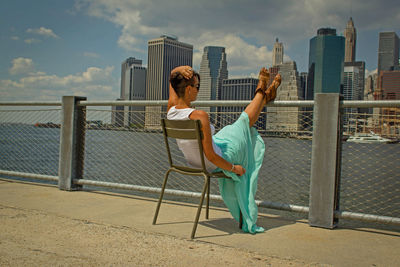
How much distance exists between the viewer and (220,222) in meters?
3.51

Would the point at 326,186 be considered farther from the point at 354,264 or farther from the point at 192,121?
the point at 192,121

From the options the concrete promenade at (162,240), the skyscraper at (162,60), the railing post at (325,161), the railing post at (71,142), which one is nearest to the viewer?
the concrete promenade at (162,240)

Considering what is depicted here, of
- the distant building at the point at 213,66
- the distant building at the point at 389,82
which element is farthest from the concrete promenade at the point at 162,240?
the distant building at the point at 389,82

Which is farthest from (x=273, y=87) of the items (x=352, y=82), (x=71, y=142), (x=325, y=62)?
(x=325, y=62)

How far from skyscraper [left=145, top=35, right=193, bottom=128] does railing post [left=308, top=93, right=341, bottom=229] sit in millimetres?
105804

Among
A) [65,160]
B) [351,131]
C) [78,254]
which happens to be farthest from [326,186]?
[65,160]

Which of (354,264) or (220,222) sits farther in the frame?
(220,222)

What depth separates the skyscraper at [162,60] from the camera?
375 feet

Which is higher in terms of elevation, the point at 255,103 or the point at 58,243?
the point at 255,103

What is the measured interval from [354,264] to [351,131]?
1.67 meters

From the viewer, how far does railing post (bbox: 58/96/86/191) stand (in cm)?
493

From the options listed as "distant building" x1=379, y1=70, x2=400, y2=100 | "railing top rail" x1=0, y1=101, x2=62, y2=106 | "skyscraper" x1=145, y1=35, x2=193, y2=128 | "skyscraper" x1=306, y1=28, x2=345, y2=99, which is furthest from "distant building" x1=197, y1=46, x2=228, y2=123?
"railing top rail" x1=0, y1=101, x2=62, y2=106

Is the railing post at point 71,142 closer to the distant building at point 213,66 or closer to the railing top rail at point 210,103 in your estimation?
the railing top rail at point 210,103

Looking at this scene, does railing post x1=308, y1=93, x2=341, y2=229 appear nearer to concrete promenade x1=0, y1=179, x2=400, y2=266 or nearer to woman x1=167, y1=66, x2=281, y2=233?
concrete promenade x1=0, y1=179, x2=400, y2=266
